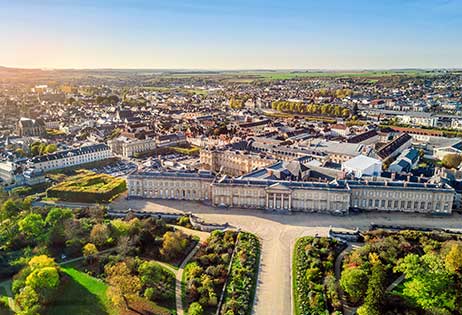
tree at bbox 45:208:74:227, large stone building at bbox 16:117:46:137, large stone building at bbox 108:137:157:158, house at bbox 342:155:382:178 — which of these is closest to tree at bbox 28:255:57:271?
tree at bbox 45:208:74:227

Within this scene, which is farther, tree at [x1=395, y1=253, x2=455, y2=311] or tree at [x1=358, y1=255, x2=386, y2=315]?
tree at [x1=395, y1=253, x2=455, y2=311]

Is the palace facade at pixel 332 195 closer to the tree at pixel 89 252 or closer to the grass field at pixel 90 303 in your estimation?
the tree at pixel 89 252

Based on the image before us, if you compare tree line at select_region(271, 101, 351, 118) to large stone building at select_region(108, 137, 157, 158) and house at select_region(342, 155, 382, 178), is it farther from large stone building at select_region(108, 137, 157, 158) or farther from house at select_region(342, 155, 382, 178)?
house at select_region(342, 155, 382, 178)

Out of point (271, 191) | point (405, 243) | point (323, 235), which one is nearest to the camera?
point (405, 243)

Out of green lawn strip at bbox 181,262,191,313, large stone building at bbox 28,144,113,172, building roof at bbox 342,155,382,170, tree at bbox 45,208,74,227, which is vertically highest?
building roof at bbox 342,155,382,170

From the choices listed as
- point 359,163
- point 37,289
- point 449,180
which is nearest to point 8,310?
point 37,289

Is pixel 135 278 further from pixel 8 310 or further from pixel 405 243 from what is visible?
pixel 405 243
